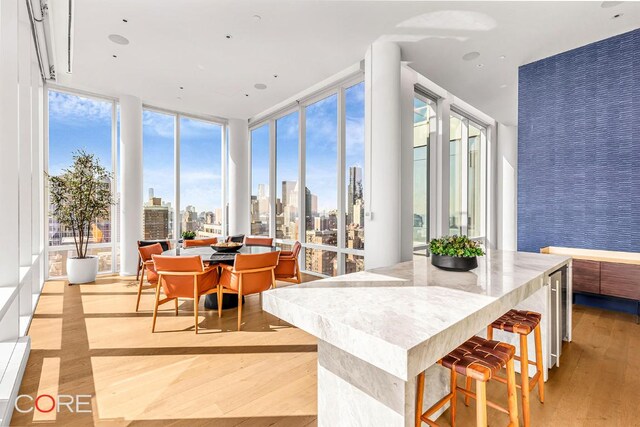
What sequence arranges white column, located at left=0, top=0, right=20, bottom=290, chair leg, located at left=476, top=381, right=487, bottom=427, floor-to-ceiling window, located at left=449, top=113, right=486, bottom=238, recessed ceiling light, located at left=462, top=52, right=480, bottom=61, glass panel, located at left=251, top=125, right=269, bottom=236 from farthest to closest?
glass panel, located at left=251, top=125, right=269, bottom=236 < floor-to-ceiling window, located at left=449, top=113, right=486, bottom=238 < recessed ceiling light, located at left=462, top=52, right=480, bottom=61 < white column, located at left=0, top=0, right=20, bottom=290 < chair leg, located at left=476, top=381, right=487, bottom=427

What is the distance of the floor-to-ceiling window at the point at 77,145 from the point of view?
5672 millimetres

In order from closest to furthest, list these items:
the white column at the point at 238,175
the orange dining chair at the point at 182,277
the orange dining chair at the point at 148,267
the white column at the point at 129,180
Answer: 1. the orange dining chair at the point at 182,277
2. the orange dining chair at the point at 148,267
3. the white column at the point at 129,180
4. the white column at the point at 238,175

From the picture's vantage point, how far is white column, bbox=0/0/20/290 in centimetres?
249

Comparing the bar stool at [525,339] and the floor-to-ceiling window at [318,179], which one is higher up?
the floor-to-ceiling window at [318,179]

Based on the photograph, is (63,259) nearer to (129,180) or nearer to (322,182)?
(129,180)

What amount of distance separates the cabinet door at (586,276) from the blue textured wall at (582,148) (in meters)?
0.34

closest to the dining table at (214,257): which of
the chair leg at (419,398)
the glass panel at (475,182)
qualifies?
the chair leg at (419,398)

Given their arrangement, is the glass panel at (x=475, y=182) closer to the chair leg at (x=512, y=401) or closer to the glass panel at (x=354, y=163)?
the glass panel at (x=354, y=163)

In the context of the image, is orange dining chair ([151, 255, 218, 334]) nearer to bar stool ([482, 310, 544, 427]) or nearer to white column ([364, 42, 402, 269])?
white column ([364, 42, 402, 269])

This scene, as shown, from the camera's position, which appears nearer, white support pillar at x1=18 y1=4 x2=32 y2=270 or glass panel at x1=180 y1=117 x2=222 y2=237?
white support pillar at x1=18 y1=4 x2=32 y2=270

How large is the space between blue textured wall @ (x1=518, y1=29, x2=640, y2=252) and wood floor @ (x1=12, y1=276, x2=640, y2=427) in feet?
4.00

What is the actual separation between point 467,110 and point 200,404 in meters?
7.46

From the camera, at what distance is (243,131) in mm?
7848

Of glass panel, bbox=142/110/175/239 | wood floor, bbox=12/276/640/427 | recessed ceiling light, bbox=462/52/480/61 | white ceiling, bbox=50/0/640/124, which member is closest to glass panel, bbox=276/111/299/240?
white ceiling, bbox=50/0/640/124
